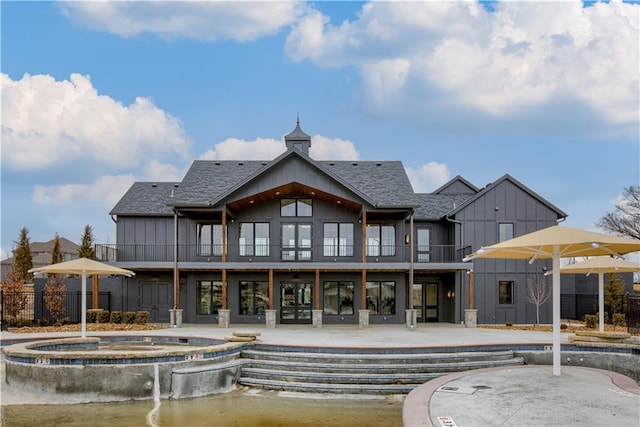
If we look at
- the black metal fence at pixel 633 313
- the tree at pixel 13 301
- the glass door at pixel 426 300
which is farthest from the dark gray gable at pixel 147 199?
the black metal fence at pixel 633 313

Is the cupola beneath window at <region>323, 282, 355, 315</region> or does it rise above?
above

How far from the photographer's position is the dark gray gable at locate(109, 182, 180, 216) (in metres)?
26.2

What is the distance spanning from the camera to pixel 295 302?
2545 cm

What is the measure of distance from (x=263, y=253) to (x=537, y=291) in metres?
11.7

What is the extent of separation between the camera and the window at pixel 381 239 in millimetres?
26031

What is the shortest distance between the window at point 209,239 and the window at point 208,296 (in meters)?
1.30

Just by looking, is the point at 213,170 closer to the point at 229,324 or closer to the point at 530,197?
the point at 229,324

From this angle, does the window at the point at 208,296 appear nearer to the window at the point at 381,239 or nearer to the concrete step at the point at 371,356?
the window at the point at 381,239

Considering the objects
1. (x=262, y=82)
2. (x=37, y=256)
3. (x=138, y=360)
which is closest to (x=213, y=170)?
(x=262, y=82)

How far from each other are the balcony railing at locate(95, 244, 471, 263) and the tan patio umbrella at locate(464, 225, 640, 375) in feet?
44.0

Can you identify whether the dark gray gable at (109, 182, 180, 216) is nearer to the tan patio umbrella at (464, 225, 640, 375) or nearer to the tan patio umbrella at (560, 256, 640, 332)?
the tan patio umbrella at (560, 256, 640, 332)

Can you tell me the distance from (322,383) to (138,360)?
397 centimetres

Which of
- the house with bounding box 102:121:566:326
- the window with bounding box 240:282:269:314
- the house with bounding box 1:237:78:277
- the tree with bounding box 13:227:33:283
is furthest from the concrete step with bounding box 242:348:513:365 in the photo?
the house with bounding box 1:237:78:277

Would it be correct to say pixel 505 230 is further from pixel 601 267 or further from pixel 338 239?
pixel 601 267
